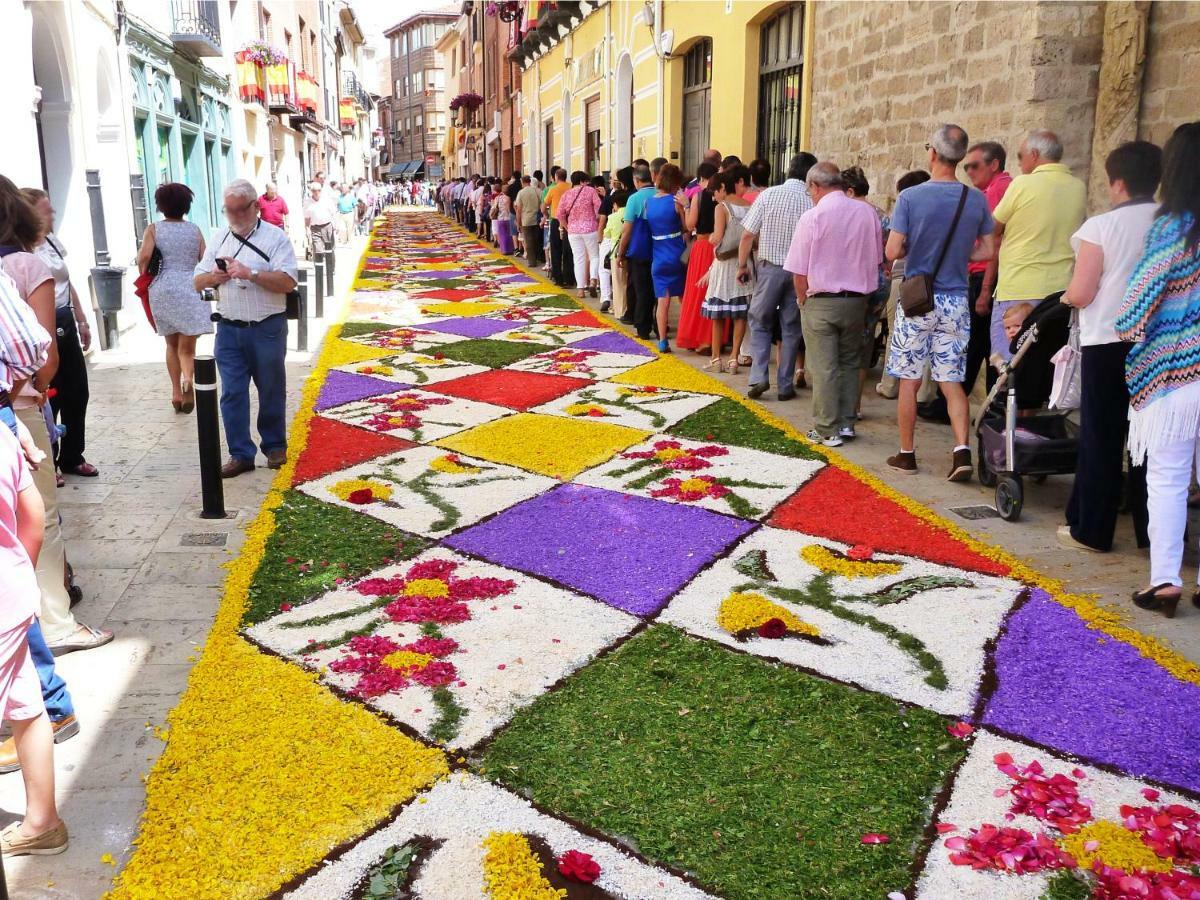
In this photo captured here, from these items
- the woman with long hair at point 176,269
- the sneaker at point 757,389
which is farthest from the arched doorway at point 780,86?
the woman with long hair at point 176,269

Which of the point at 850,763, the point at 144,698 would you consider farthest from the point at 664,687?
the point at 144,698

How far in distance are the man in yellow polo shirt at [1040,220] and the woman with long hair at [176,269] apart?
537 cm

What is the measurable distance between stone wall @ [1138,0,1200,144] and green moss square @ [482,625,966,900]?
4861mm

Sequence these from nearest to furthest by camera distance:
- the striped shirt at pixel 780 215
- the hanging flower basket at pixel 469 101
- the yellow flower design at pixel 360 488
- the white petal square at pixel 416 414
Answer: the yellow flower design at pixel 360 488 → the white petal square at pixel 416 414 → the striped shirt at pixel 780 215 → the hanging flower basket at pixel 469 101

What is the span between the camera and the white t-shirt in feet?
14.4

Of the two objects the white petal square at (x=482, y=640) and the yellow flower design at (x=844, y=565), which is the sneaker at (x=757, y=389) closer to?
the yellow flower design at (x=844, y=565)

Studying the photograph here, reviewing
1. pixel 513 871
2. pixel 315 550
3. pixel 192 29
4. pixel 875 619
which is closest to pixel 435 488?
pixel 315 550

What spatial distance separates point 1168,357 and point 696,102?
12.2m

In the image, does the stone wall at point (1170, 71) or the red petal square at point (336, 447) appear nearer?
the stone wall at point (1170, 71)

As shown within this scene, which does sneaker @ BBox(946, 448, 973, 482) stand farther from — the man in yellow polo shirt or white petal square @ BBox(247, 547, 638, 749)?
white petal square @ BBox(247, 547, 638, 749)

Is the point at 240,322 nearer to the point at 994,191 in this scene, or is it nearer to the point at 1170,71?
the point at 994,191

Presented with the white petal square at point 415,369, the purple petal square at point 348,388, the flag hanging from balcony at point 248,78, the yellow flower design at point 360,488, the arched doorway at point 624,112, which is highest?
the flag hanging from balcony at point 248,78

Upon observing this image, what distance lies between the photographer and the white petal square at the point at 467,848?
2566 millimetres

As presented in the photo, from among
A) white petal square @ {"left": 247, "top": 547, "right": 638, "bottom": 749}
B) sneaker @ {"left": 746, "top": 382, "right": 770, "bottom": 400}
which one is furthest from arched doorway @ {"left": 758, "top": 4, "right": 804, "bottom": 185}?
white petal square @ {"left": 247, "top": 547, "right": 638, "bottom": 749}
